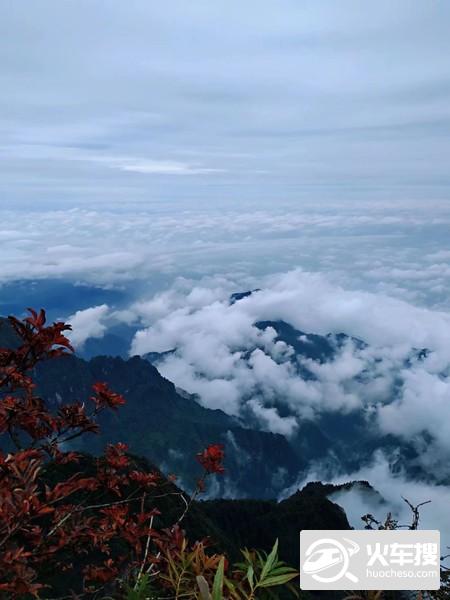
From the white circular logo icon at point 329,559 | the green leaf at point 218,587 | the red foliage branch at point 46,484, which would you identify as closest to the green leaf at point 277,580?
the green leaf at point 218,587

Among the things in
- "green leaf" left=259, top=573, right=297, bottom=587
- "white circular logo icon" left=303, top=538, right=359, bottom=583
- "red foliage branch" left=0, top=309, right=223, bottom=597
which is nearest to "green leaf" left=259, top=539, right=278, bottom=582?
"green leaf" left=259, top=573, right=297, bottom=587

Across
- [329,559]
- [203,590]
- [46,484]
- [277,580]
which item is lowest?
[329,559]

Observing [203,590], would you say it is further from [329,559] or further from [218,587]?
[329,559]

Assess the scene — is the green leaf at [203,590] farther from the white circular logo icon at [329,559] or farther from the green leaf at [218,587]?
the white circular logo icon at [329,559]

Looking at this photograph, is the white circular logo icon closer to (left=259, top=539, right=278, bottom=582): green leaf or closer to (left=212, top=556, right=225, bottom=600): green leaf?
(left=259, top=539, right=278, bottom=582): green leaf

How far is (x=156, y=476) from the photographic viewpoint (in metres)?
7.93

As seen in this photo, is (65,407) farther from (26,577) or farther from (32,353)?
(26,577)

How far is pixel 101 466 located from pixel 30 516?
9.88 feet

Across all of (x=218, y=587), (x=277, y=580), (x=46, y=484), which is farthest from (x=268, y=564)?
(x=46, y=484)

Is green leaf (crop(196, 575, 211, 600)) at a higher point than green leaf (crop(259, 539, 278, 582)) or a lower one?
higher

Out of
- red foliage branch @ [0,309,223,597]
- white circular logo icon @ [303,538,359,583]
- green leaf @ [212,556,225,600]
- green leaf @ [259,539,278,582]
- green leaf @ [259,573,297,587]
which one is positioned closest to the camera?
green leaf @ [212,556,225,600]

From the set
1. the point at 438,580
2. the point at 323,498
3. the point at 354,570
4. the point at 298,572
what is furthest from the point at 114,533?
the point at 323,498

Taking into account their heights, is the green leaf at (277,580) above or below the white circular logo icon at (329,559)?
above

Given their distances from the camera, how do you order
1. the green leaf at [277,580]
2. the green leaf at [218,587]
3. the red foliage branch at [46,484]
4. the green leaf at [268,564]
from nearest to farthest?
the green leaf at [218,587]
the red foliage branch at [46,484]
the green leaf at [277,580]
the green leaf at [268,564]
